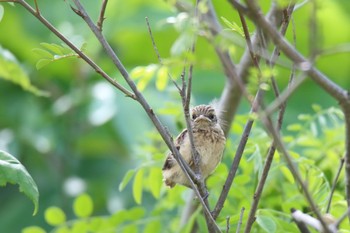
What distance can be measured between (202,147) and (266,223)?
82 centimetres

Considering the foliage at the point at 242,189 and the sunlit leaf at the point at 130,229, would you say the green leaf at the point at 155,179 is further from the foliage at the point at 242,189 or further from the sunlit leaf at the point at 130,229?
the sunlit leaf at the point at 130,229

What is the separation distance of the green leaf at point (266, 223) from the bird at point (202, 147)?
43cm

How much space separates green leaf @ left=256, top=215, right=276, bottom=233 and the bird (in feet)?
1.42

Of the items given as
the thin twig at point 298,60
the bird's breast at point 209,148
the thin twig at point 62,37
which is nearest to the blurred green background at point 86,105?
the bird's breast at point 209,148

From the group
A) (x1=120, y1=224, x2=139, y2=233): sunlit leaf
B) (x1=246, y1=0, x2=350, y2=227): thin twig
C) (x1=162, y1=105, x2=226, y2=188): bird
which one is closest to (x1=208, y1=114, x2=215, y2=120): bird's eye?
(x1=162, y1=105, x2=226, y2=188): bird

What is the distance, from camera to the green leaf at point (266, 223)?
228 cm

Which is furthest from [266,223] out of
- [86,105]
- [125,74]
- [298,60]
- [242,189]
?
[86,105]

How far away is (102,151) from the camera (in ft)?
19.6

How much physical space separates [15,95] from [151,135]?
2834 millimetres

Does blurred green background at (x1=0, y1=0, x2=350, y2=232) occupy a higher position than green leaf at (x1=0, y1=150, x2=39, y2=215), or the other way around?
blurred green background at (x1=0, y1=0, x2=350, y2=232)

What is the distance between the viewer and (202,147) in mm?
3100

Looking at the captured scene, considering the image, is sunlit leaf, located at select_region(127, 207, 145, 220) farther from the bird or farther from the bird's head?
the bird's head

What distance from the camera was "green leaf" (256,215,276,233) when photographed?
2.28m

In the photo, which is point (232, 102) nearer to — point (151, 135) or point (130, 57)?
point (151, 135)
